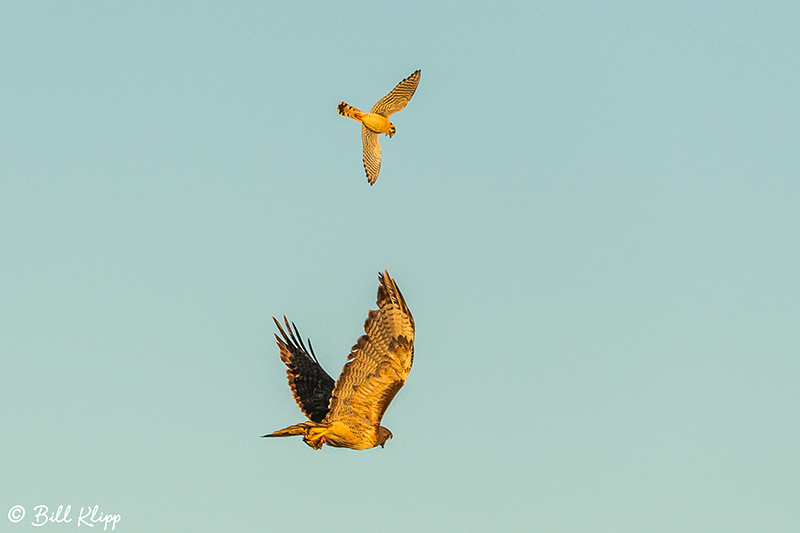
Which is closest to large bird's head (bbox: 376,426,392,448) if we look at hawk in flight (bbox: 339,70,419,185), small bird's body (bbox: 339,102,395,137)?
hawk in flight (bbox: 339,70,419,185)

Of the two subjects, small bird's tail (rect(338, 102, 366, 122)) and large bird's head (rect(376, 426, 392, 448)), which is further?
small bird's tail (rect(338, 102, 366, 122))

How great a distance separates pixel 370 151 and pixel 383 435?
1254 centimetres

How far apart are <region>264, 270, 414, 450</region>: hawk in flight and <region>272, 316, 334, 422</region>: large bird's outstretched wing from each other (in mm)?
254

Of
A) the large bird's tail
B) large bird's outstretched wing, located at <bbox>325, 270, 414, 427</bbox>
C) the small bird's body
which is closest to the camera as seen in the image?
large bird's outstretched wing, located at <bbox>325, 270, 414, 427</bbox>

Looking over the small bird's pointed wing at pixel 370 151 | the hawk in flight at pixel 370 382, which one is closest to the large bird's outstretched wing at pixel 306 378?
the hawk in flight at pixel 370 382

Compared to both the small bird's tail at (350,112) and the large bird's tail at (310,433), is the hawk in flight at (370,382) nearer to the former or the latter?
the large bird's tail at (310,433)

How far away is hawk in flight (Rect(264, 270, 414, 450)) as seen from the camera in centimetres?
2311

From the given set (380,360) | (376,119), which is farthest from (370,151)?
(380,360)

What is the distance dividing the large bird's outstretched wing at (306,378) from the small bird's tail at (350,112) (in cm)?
819

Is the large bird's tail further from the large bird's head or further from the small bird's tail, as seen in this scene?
the small bird's tail

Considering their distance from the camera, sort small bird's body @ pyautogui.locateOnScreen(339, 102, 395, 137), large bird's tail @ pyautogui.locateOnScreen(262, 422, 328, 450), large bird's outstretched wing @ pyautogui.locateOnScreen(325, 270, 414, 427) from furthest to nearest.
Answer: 1. small bird's body @ pyautogui.locateOnScreen(339, 102, 395, 137)
2. large bird's tail @ pyautogui.locateOnScreen(262, 422, 328, 450)
3. large bird's outstretched wing @ pyautogui.locateOnScreen(325, 270, 414, 427)

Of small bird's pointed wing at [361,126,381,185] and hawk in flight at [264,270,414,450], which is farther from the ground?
small bird's pointed wing at [361,126,381,185]

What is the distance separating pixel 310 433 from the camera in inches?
965

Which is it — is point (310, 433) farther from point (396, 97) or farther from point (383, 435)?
point (396, 97)
